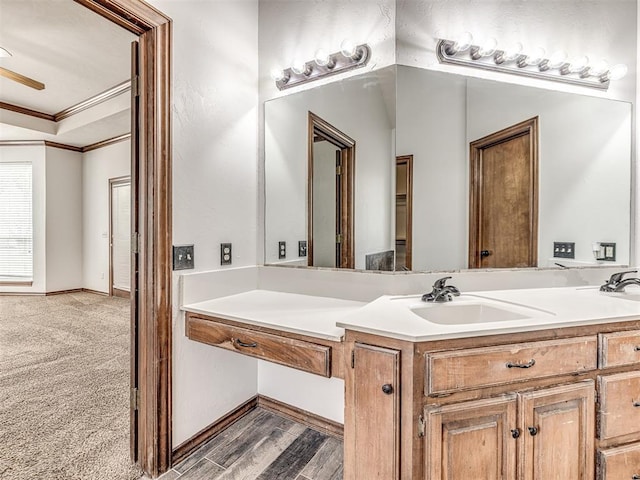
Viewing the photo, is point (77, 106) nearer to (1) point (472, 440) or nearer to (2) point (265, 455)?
(2) point (265, 455)

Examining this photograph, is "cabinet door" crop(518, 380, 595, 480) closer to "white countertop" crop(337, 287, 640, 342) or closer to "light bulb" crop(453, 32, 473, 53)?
"white countertop" crop(337, 287, 640, 342)

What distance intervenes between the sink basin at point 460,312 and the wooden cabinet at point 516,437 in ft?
1.16

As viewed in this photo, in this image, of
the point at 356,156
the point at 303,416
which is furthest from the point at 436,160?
the point at 303,416

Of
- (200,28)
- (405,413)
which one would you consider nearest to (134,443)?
(405,413)

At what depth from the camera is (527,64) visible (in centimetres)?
180

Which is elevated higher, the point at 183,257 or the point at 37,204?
the point at 37,204

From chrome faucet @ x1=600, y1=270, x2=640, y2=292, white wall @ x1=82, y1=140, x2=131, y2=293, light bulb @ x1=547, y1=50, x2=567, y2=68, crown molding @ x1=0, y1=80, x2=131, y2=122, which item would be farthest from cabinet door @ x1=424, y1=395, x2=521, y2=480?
white wall @ x1=82, y1=140, x2=131, y2=293

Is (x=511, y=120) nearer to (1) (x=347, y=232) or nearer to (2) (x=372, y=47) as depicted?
(2) (x=372, y=47)

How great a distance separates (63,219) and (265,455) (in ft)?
19.3

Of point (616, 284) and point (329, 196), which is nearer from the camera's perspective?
point (616, 284)

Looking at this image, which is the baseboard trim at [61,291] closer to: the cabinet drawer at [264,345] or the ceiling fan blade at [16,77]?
the ceiling fan blade at [16,77]

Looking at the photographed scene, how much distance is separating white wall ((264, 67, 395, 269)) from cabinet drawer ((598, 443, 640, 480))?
3.84 ft

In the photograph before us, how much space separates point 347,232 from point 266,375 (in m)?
1.08

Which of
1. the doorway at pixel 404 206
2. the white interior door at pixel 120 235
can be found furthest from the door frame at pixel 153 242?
the white interior door at pixel 120 235
